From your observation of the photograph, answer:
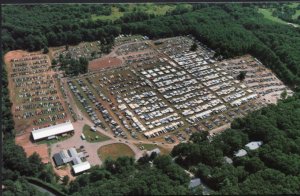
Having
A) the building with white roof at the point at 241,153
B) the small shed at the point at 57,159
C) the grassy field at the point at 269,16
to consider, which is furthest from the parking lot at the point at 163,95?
the grassy field at the point at 269,16

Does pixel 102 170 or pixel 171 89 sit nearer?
pixel 102 170

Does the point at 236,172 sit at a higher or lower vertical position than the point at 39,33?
lower

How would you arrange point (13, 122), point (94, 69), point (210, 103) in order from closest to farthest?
point (13, 122) < point (210, 103) < point (94, 69)

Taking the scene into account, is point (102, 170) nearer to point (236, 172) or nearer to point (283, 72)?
point (236, 172)

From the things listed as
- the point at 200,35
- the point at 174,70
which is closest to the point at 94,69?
the point at 174,70

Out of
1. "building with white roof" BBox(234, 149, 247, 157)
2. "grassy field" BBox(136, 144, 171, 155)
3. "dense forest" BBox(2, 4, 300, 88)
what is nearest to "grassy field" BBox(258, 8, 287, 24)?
"dense forest" BBox(2, 4, 300, 88)

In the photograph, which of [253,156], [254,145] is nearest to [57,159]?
[253,156]

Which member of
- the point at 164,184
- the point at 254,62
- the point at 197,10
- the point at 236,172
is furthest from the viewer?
the point at 197,10
